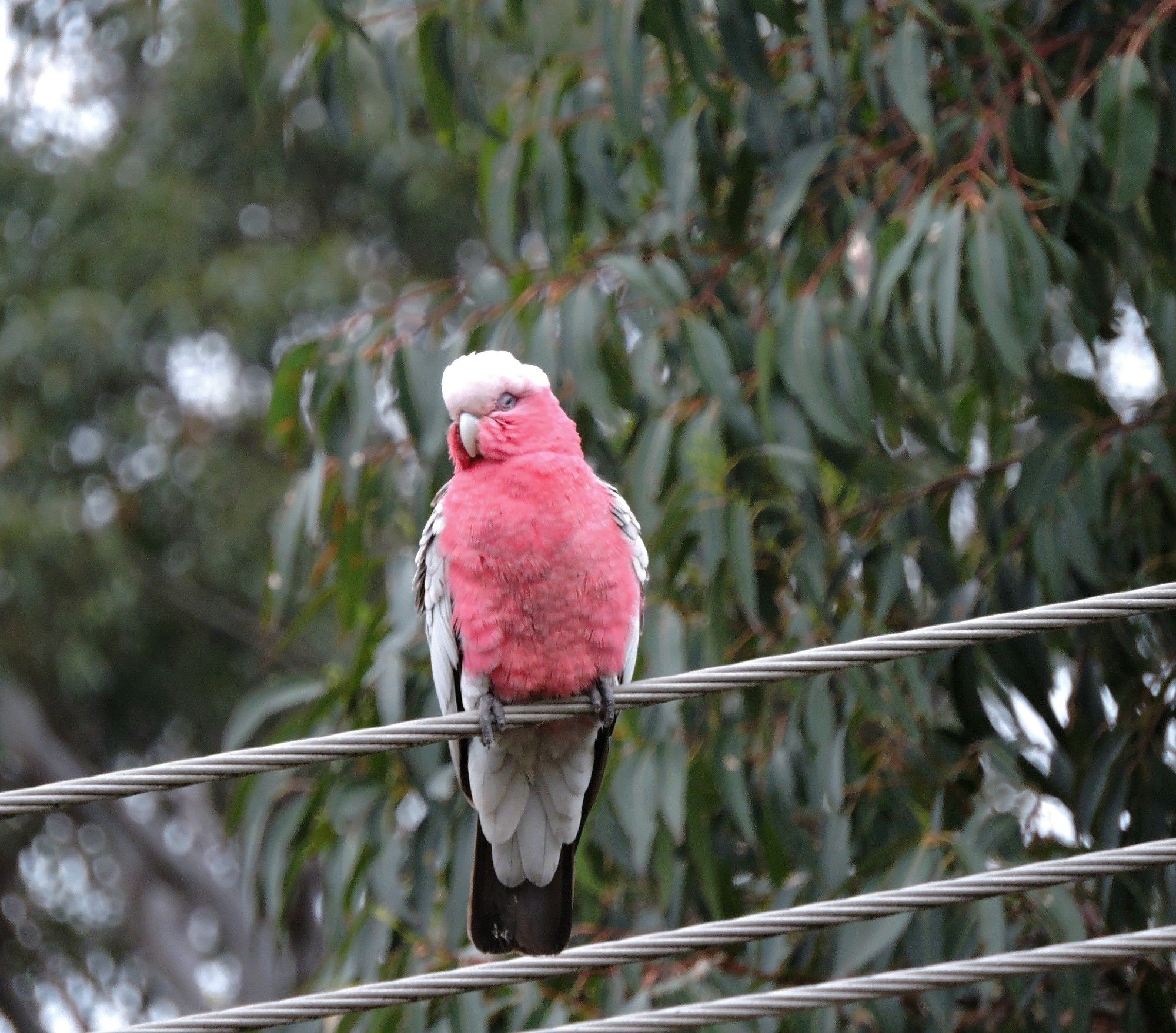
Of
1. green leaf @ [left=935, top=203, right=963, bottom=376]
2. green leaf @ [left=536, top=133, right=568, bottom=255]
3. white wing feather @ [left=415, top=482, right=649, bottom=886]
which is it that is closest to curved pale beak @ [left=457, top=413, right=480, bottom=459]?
white wing feather @ [left=415, top=482, right=649, bottom=886]

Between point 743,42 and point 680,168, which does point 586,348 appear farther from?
point 743,42

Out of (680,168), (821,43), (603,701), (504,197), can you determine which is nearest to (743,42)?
(821,43)

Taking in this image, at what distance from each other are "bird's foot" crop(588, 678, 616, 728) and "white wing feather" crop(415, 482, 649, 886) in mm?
111

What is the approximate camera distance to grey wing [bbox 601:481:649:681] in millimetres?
3158

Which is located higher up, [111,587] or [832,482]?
[111,587]

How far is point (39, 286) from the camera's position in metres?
8.55

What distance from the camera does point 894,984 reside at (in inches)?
91.5

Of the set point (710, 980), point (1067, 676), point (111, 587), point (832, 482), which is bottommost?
point (710, 980)

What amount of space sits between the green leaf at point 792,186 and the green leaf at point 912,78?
0.25 meters

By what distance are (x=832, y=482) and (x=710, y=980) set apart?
1362mm

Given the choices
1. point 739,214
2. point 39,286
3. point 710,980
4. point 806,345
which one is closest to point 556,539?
point 806,345

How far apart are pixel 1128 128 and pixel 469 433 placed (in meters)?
1.59

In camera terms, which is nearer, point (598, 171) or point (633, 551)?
point (633, 551)

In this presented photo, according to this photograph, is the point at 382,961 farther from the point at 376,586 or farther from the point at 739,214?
the point at 376,586
